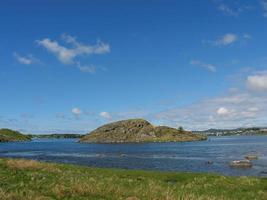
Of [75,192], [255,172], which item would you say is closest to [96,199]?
[75,192]

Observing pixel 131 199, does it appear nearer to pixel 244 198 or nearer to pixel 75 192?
pixel 75 192

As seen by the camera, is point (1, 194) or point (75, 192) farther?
point (75, 192)

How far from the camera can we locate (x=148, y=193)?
2405 centimetres

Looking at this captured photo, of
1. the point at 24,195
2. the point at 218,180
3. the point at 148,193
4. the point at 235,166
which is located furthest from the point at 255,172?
the point at 24,195

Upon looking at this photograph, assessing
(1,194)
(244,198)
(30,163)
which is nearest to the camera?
(1,194)

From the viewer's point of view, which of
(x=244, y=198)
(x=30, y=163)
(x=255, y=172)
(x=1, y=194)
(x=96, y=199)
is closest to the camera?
(x=1, y=194)

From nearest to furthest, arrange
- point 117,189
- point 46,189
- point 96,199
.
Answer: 1. point 96,199
2. point 46,189
3. point 117,189

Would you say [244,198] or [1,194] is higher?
[1,194]

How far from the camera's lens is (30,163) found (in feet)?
147

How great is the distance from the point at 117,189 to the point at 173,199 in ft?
13.6

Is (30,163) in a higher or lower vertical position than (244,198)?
higher

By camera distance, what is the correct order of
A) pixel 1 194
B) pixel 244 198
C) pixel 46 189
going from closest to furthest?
pixel 1 194
pixel 46 189
pixel 244 198

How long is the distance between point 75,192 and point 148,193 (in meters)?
4.43

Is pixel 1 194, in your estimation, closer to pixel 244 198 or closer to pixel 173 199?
pixel 173 199
